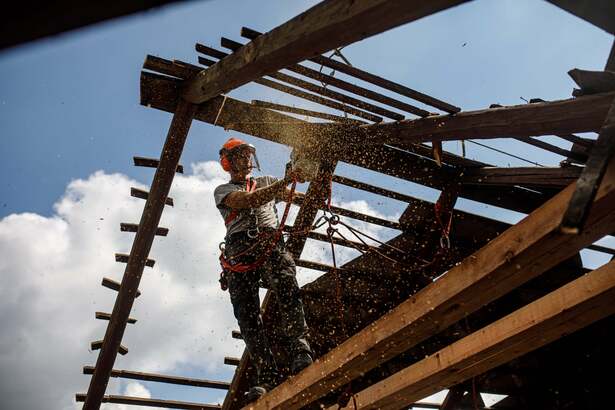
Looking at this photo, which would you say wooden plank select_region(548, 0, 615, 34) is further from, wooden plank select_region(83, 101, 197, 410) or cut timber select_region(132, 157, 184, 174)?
cut timber select_region(132, 157, 184, 174)

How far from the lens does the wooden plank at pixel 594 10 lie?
2240mm

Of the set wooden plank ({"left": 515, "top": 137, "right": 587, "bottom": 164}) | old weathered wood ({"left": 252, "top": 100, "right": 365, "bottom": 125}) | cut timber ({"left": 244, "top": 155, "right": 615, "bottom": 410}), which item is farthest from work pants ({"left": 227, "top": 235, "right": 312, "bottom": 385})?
wooden plank ({"left": 515, "top": 137, "right": 587, "bottom": 164})

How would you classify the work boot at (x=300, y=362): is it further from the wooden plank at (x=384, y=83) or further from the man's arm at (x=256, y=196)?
the wooden plank at (x=384, y=83)

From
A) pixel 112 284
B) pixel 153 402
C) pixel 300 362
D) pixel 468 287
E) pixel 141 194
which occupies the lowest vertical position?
pixel 468 287

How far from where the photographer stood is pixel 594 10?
228cm

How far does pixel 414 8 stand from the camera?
198 centimetres

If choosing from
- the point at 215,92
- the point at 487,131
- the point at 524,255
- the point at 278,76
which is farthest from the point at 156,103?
the point at 524,255

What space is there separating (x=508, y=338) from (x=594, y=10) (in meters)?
1.88

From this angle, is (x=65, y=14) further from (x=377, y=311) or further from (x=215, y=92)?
(x=377, y=311)

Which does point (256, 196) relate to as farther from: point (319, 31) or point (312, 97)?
point (319, 31)

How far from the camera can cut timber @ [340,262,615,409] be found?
292cm

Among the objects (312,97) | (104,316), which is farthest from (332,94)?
(104,316)

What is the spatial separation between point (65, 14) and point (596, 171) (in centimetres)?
183

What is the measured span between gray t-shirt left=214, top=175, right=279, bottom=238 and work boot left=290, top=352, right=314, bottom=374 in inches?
45.8
